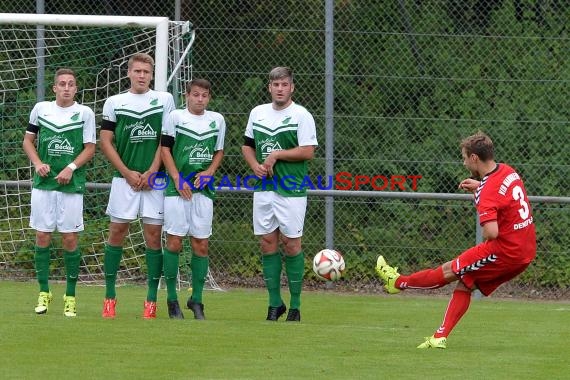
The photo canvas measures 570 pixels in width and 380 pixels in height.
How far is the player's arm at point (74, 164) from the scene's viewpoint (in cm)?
888

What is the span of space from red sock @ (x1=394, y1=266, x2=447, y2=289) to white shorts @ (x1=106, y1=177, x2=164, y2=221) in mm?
2206

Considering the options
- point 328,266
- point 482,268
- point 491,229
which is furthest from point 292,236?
point 491,229

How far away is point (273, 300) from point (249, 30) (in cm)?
466

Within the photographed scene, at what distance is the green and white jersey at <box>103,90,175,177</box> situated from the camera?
8.98 meters

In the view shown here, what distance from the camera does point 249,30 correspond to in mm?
13102

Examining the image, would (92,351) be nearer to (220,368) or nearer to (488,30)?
(220,368)

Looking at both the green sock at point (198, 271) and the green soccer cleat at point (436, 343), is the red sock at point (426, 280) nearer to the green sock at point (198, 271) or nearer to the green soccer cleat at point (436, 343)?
the green soccer cleat at point (436, 343)

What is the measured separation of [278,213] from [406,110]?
450cm

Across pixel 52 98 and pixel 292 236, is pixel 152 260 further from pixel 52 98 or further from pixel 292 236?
pixel 52 98

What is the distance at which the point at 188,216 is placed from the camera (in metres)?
9.00

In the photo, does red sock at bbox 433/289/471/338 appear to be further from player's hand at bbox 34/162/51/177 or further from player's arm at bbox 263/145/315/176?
player's hand at bbox 34/162/51/177

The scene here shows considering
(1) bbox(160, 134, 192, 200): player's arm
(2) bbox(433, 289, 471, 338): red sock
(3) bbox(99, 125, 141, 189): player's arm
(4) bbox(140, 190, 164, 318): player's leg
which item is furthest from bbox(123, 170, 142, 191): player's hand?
(2) bbox(433, 289, 471, 338): red sock

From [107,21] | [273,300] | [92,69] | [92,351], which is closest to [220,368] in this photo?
[92,351]

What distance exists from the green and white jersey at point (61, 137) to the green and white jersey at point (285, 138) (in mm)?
1313
